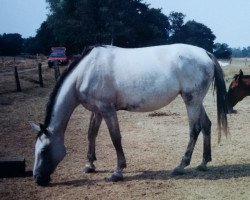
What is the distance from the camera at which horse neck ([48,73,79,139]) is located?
6465 millimetres

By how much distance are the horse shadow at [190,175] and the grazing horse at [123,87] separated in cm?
18

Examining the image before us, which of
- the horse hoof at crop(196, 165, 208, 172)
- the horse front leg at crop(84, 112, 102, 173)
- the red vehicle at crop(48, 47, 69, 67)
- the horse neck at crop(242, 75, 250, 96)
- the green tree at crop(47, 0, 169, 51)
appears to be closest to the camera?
the horse hoof at crop(196, 165, 208, 172)

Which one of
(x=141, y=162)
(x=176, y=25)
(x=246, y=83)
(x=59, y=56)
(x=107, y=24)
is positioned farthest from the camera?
(x=176, y=25)

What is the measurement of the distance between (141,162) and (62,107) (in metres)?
2.10

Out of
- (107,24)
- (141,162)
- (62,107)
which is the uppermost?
(107,24)

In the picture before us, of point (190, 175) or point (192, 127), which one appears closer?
point (190, 175)

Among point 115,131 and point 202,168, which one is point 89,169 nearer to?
point 115,131

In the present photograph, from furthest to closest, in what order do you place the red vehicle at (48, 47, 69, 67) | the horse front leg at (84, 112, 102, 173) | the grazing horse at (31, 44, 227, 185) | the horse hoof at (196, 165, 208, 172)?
the red vehicle at (48, 47, 69, 67) → the horse front leg at (84, 112, 102, 173) → the horse hoof at (196, 165, 208, 172) → the grazing horse at (31, 44, 227, 185)

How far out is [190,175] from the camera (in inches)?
255

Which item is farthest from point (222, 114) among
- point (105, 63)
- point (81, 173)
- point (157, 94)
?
point (81, 173)

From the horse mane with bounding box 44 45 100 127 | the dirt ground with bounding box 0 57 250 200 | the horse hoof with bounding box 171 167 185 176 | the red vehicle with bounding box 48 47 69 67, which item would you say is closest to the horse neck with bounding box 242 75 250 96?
the dirt ground with bounding box 0 57 250 200

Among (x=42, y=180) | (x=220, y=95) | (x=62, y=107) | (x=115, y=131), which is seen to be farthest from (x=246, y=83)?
(x=42, y=180)

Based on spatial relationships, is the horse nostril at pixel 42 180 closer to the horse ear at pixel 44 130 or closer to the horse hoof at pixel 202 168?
the horse ear at pixel 44 130

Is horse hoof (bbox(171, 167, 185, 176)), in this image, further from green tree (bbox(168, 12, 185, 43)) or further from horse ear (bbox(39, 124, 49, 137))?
green tree (bbox(168, 12, 185, 43))
